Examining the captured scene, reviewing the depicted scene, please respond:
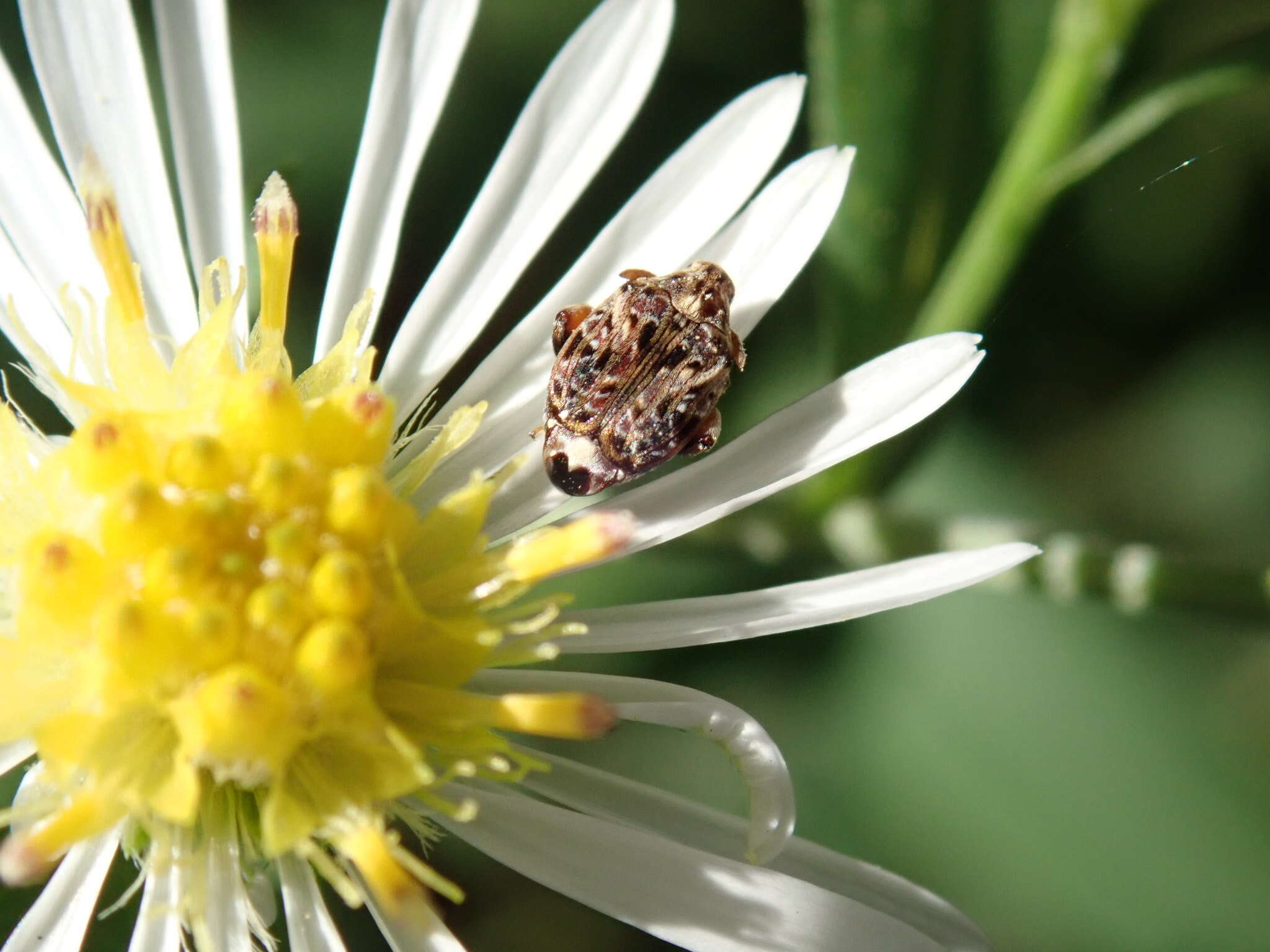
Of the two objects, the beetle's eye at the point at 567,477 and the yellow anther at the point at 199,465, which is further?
the beetle's eye at the point at 567,477

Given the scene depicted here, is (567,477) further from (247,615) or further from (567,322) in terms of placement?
(247,615)

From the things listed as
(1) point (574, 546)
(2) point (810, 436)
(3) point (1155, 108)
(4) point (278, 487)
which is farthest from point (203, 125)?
(3) point (1155, 108)

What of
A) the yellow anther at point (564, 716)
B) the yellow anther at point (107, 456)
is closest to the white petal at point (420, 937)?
the yellow anther at point (564, 716)

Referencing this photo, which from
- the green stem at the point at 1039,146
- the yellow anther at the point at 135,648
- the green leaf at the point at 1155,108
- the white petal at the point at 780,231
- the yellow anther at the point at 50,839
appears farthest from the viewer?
the green stem at the point at 1039,146

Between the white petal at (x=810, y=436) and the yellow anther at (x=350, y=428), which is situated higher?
the white petal at (x=810, y=436)

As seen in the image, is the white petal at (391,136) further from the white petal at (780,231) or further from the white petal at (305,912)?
the white petal at (305,912)

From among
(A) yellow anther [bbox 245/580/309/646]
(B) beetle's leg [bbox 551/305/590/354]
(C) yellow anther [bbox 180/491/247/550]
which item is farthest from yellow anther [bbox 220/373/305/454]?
(B) beetle's leg [bbox 551/305/590/354]
